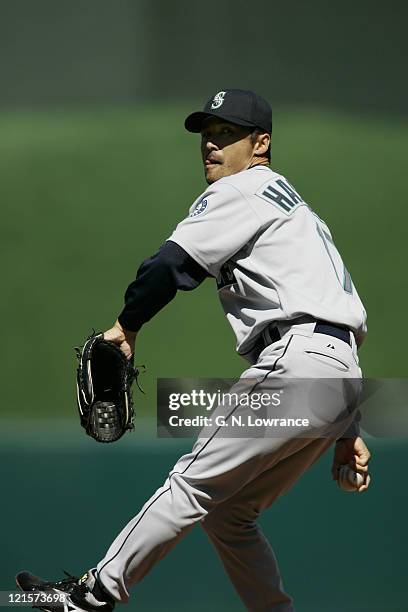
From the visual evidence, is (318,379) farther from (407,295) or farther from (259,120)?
(407,295)

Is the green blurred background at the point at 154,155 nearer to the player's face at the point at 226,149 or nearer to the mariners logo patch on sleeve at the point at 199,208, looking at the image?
the player's face at the point at 226,149

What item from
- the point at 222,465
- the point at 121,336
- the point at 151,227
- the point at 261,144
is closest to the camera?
the point at 222,465

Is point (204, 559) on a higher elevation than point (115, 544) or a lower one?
lower

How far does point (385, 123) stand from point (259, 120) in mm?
1901

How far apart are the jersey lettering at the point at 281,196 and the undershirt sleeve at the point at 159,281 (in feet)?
0.86

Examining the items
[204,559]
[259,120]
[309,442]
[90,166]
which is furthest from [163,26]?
[309,442]

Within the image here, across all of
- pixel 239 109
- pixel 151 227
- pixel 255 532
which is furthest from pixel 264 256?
pixel 151 227

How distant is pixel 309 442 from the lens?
9.93ft

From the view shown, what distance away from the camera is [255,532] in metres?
3.18

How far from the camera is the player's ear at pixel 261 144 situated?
10.8 feet

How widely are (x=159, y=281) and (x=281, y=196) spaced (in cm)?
41

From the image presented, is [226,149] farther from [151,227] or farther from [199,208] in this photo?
[151,227]

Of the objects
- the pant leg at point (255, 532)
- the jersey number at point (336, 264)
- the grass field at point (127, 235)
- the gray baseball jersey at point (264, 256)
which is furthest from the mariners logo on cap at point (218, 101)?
the grass field at point (127, 235)

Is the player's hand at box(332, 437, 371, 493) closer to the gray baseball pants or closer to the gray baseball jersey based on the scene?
the gray baseball pants
